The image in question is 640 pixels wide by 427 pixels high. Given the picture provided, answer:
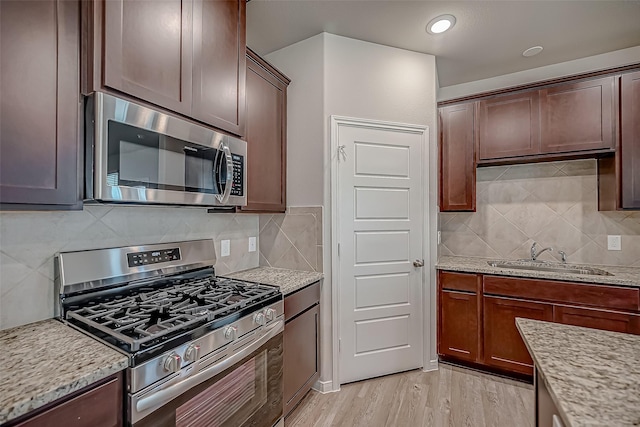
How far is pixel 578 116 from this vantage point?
2.45 metres

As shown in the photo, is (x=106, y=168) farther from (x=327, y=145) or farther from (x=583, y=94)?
(x=583, y=94)

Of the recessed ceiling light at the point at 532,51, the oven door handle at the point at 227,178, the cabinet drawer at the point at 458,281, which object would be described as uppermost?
the recessed ceiling light at the point at 532,51

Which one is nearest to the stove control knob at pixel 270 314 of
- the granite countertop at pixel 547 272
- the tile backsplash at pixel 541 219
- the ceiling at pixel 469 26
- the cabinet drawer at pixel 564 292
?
the granite countertop at pixel 547 272

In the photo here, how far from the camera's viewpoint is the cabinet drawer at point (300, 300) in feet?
6.16

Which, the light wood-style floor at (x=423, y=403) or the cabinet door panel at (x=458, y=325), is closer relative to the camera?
the light wood-style floor at (x=423, y=403)

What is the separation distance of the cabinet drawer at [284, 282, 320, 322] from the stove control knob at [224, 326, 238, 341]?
0.52 m

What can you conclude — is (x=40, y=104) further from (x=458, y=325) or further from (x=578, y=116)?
(x=578, y=116)

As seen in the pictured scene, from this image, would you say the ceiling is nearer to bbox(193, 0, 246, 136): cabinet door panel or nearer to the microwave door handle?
bbox(193, 0, 246, 136): cabinet door panel

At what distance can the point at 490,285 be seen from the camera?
8.21 feet

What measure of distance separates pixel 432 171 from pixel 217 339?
216 cm

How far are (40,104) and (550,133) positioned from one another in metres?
3.30

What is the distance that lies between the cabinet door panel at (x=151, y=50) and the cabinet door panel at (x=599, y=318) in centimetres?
288

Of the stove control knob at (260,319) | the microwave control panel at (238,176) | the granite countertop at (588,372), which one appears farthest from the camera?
the microwave control panel at (238,176)

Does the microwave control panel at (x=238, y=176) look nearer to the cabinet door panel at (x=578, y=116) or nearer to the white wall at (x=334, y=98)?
the white wall at (x=334, y=98)
